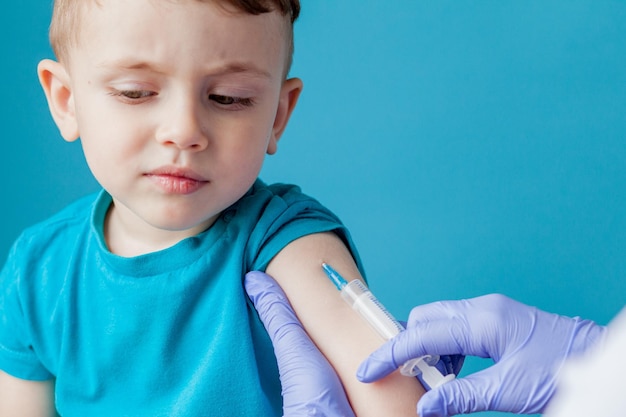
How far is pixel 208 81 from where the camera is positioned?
4.36 ft

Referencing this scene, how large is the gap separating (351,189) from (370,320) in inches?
59.2

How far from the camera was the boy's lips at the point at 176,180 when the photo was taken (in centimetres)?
138

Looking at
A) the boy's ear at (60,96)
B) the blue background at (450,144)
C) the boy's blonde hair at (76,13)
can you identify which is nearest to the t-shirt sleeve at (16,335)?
the boy's ear at (60,96)

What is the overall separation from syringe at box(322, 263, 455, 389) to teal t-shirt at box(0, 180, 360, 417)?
16cm

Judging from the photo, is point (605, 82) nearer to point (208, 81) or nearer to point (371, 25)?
point (371, 25)

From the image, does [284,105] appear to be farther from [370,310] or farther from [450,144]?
[450,144]

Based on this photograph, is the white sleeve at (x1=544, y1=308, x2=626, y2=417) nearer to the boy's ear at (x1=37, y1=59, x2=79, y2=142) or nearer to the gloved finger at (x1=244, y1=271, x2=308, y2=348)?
the gloved finger at (x1=244, y1=271, x2=308, y2=348)

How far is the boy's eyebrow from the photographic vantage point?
1.31 metres

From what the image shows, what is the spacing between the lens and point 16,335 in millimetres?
1736

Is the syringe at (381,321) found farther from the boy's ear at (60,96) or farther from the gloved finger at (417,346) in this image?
the boy's ear at (60,96)

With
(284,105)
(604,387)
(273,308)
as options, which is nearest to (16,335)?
(273,308)

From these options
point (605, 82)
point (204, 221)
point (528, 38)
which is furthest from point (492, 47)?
point (204, 221)

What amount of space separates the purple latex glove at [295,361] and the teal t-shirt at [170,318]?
63 millimetres

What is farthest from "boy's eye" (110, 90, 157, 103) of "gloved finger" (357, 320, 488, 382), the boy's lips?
"gloved finger" (357, 320, 488, 382)
